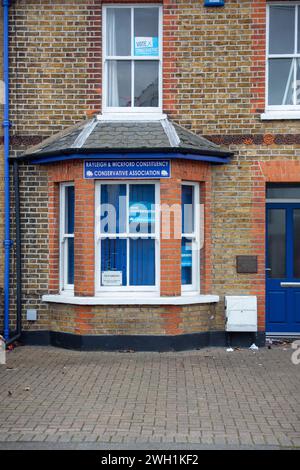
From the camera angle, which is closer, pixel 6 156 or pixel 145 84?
pixel 6 156

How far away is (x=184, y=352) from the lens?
1063 centimetres

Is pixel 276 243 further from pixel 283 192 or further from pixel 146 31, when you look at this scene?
pixel 146 31

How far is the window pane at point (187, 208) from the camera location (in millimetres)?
11094

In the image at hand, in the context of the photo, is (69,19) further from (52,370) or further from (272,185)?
(52,370)

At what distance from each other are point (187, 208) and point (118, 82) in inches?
101

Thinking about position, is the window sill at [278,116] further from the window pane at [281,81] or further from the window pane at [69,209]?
the window pane at [69,209]

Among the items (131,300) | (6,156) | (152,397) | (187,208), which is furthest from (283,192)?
(152,397)

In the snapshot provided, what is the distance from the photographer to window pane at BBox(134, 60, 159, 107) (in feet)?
37.3

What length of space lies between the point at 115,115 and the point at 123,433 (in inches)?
249

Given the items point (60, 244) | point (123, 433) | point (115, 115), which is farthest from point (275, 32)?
point (123, 433)

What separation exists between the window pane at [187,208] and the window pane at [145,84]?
1.64 m

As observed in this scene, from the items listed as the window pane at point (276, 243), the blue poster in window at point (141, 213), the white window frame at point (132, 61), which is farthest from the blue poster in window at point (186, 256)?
the white window frame at point (132, 61)

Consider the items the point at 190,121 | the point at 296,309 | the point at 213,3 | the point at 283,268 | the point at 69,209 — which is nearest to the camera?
the point at 213,3

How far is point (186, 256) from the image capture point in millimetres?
11133
